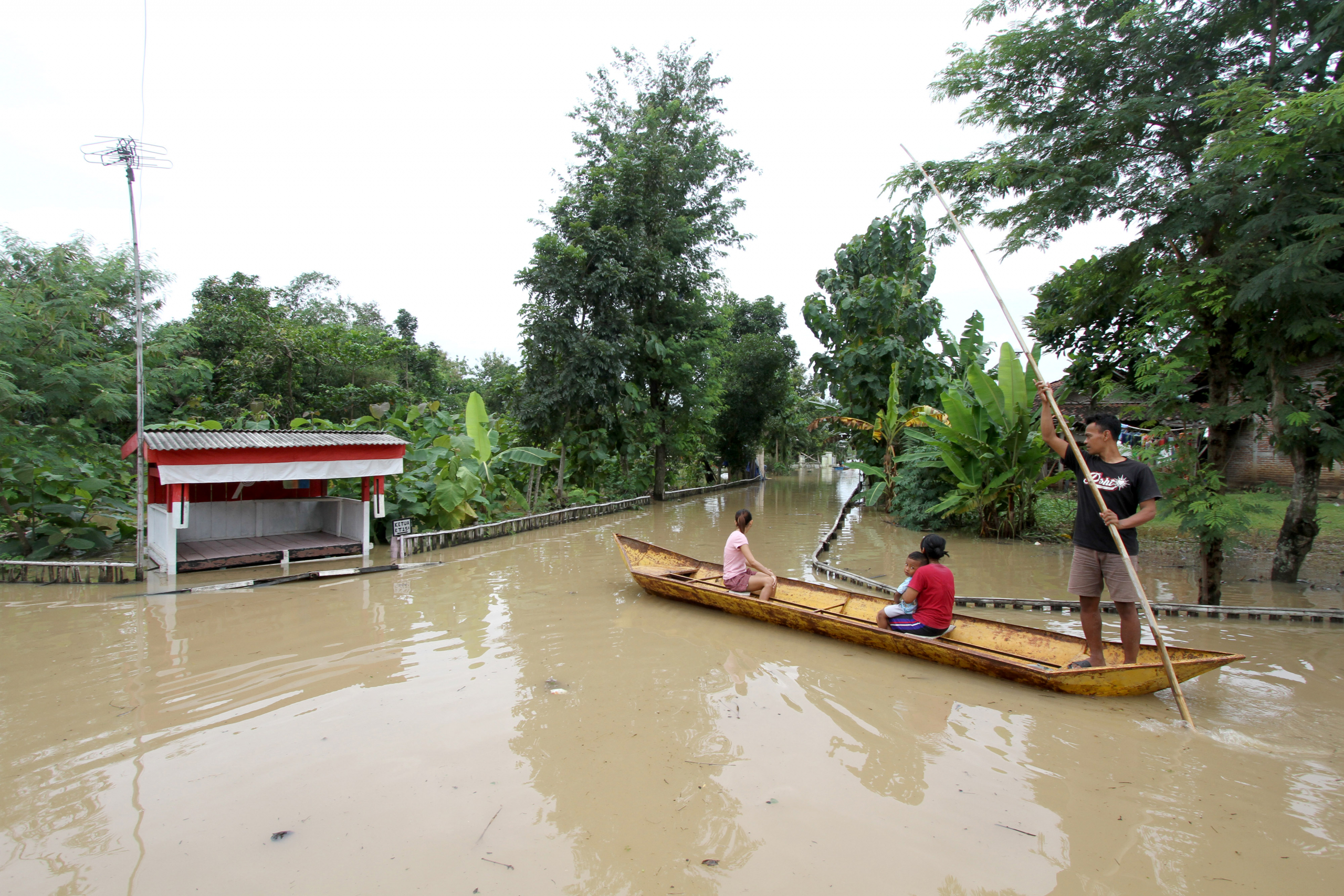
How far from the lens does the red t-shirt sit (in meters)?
5.53

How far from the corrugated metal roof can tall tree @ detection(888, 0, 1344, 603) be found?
8565mm

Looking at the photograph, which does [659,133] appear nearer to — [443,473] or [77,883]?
[443,473]

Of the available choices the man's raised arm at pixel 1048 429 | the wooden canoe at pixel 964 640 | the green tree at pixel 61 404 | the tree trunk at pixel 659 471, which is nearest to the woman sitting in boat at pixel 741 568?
the wooden canoe at pixel 964 640

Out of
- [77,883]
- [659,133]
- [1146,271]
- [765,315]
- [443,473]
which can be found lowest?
[77,883]

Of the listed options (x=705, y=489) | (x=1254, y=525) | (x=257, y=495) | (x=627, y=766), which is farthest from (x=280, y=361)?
(x=1254, y=525)

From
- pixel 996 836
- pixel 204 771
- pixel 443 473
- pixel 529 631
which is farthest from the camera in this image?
pixel 443 473

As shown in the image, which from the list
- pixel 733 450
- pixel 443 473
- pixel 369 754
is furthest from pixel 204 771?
pixel 733 450

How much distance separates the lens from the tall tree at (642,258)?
16969mm

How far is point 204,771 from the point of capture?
377cm

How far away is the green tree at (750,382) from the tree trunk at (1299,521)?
59.4 ft

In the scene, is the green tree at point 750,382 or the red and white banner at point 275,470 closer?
the red and white banner at point 275,470

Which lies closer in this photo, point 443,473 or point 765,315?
point 443,473

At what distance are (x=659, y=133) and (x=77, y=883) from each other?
67.6ft

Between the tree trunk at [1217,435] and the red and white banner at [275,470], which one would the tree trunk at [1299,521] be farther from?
the red and white banner at [275,470]
